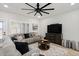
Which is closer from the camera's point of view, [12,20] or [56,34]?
[12,20]

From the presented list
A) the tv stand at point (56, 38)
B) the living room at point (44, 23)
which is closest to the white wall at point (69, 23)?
the living room at point (44, 23)

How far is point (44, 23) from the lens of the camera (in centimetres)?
523

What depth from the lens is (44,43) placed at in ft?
10.8

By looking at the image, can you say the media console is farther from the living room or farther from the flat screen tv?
the living room

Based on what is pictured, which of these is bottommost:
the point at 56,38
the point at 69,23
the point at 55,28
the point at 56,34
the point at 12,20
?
the point at 56,38

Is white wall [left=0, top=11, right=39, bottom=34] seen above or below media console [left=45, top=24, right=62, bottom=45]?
above

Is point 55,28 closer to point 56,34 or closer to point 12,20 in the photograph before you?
point 56,34

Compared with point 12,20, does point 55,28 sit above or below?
below

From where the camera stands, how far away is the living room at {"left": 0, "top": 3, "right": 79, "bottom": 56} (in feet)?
9.18

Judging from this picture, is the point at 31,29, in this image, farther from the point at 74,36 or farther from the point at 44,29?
the point at 74,36

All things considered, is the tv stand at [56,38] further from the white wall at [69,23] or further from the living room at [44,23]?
the white wall at [69,23]

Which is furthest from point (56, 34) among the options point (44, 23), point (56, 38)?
point (44, 23)

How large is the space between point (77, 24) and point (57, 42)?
171 centimetres

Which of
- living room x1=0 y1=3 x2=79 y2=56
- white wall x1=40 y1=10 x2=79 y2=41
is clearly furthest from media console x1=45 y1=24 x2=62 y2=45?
white wall x1=40 y1=10 x2=79 y2=41
